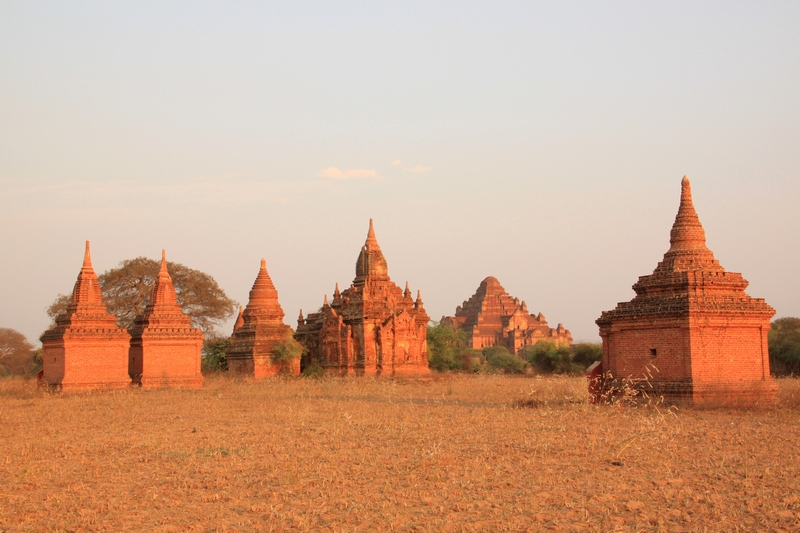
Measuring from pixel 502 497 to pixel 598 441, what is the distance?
12.0 ft

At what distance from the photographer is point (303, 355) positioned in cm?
3419

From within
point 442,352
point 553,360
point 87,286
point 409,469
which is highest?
point 87,286

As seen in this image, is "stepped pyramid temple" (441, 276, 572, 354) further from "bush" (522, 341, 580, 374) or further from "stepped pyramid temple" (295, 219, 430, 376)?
"stepped pyramid temple" (295, 219, 430, 376)

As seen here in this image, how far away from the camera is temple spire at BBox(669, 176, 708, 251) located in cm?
1808

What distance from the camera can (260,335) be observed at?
33.4 meters

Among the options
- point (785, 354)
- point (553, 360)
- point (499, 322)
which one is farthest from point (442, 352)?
point (499, 322)

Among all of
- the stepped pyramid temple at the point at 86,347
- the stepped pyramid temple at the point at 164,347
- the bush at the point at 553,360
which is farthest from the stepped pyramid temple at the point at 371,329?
the bush at the point at 553,360

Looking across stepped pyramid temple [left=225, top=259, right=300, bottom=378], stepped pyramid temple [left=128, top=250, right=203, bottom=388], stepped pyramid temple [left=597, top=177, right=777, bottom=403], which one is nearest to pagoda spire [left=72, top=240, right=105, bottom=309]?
stepped pyramid temple [left=128, top=250, right=203, bottom=388]

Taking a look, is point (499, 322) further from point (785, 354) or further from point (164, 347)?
point (164, 347)

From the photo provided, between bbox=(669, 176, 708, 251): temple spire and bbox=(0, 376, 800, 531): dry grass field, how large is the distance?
350 centimetres

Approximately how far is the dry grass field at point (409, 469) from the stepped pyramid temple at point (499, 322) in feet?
232

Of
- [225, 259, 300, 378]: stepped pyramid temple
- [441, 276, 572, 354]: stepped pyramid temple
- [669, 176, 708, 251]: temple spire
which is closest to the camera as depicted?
[669, 176, 708, 251]: temple spire

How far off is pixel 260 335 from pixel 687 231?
63.0ft

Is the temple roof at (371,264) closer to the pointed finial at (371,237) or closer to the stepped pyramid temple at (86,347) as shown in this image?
the pointed finial at (371,237)
